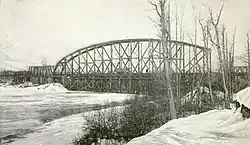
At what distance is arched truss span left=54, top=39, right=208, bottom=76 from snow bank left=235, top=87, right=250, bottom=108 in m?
0.45

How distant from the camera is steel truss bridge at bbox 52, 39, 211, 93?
13.1 feet

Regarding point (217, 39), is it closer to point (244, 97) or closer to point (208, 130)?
point (244, 97)

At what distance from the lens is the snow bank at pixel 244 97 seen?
11.7 feet

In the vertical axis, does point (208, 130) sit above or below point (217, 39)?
below

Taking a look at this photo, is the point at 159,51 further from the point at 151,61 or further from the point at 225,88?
the point at 225,88

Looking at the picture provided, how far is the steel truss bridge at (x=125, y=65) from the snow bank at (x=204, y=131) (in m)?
0.45

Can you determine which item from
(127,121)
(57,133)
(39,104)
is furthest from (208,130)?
(39,104)

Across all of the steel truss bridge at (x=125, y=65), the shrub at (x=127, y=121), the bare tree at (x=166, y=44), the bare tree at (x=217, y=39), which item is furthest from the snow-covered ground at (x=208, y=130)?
the steel truss bridge at (x=125, y=65)

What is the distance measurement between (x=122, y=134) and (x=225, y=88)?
113 centimetres

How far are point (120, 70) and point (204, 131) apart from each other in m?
1.12

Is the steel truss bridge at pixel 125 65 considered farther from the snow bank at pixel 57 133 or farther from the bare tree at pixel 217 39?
the snow bank at pixel 57 133

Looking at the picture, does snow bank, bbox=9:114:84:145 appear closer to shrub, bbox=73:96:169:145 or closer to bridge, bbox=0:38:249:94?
shrub, bbox=73:96:169:145

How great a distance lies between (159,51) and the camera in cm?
401

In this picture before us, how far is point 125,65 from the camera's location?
4172mm
